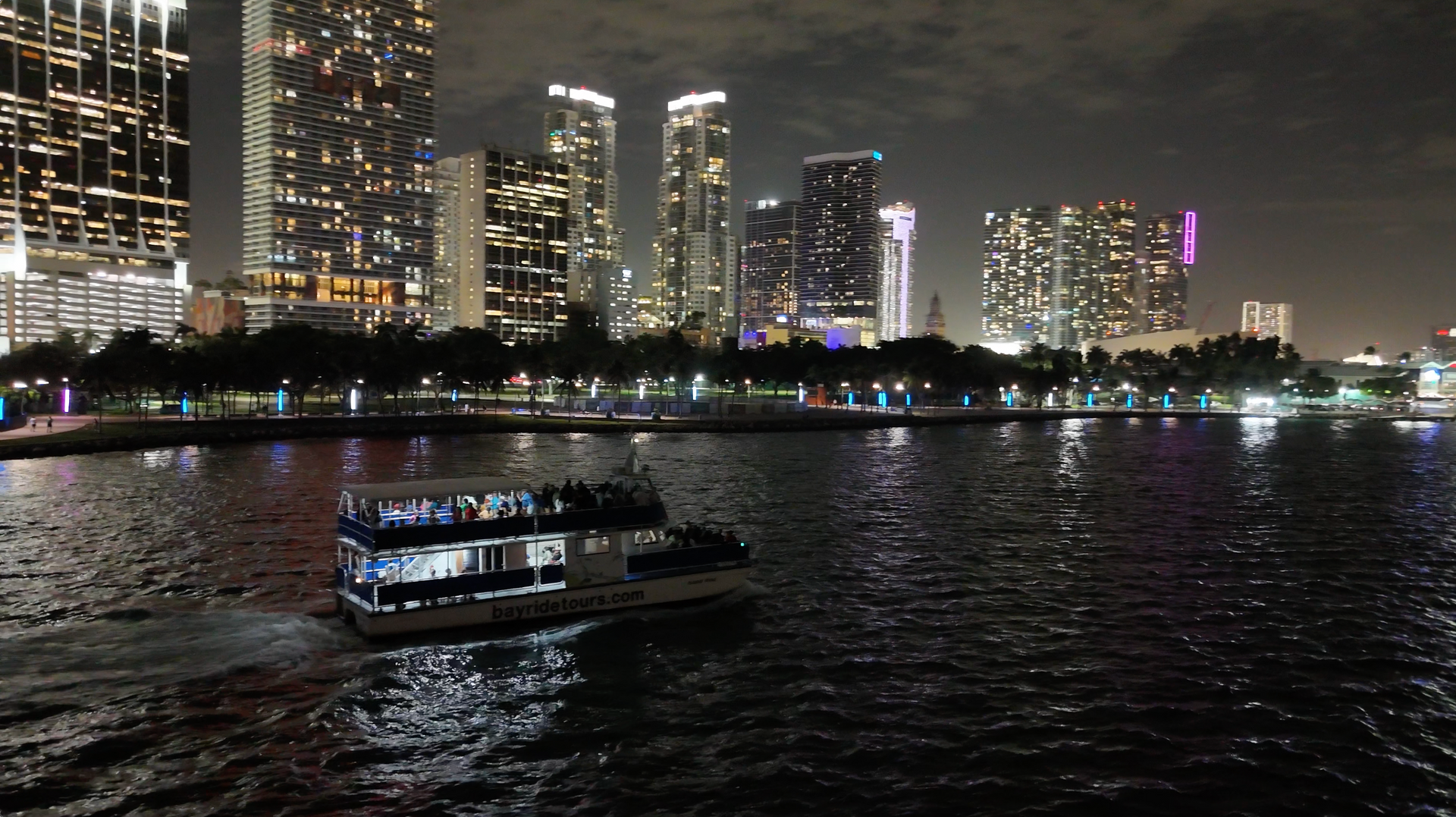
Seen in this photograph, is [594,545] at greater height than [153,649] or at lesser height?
greater

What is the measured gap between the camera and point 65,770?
2112 centimetres

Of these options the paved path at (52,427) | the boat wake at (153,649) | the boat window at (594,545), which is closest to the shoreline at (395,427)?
the paved path at (52,427)

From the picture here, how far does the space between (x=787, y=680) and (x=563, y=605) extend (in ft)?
29.2

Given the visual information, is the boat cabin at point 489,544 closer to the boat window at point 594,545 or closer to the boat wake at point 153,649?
the boat window at point 594,545

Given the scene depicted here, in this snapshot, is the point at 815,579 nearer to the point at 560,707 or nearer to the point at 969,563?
the point at 969,563

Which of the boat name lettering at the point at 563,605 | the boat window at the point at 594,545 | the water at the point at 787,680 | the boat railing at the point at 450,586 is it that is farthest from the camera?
the boat window at the point at 594,545

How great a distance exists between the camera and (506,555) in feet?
105

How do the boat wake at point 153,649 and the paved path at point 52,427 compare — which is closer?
the boat wake at point 153,649

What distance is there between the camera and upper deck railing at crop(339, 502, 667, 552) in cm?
2991

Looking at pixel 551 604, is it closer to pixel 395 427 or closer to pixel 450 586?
pixel 450 586

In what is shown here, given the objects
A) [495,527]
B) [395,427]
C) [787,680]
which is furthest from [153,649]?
[395,427]

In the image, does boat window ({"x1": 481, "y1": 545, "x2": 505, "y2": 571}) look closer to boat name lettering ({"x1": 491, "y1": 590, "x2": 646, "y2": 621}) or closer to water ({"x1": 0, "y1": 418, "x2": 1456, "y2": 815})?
boat name lettering ({"x1": 491, "y1": 590, "x2": 646, "y2": 621})

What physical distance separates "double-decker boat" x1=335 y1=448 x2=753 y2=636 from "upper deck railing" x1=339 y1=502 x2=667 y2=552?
0.12 feet

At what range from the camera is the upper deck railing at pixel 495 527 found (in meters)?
29.9
